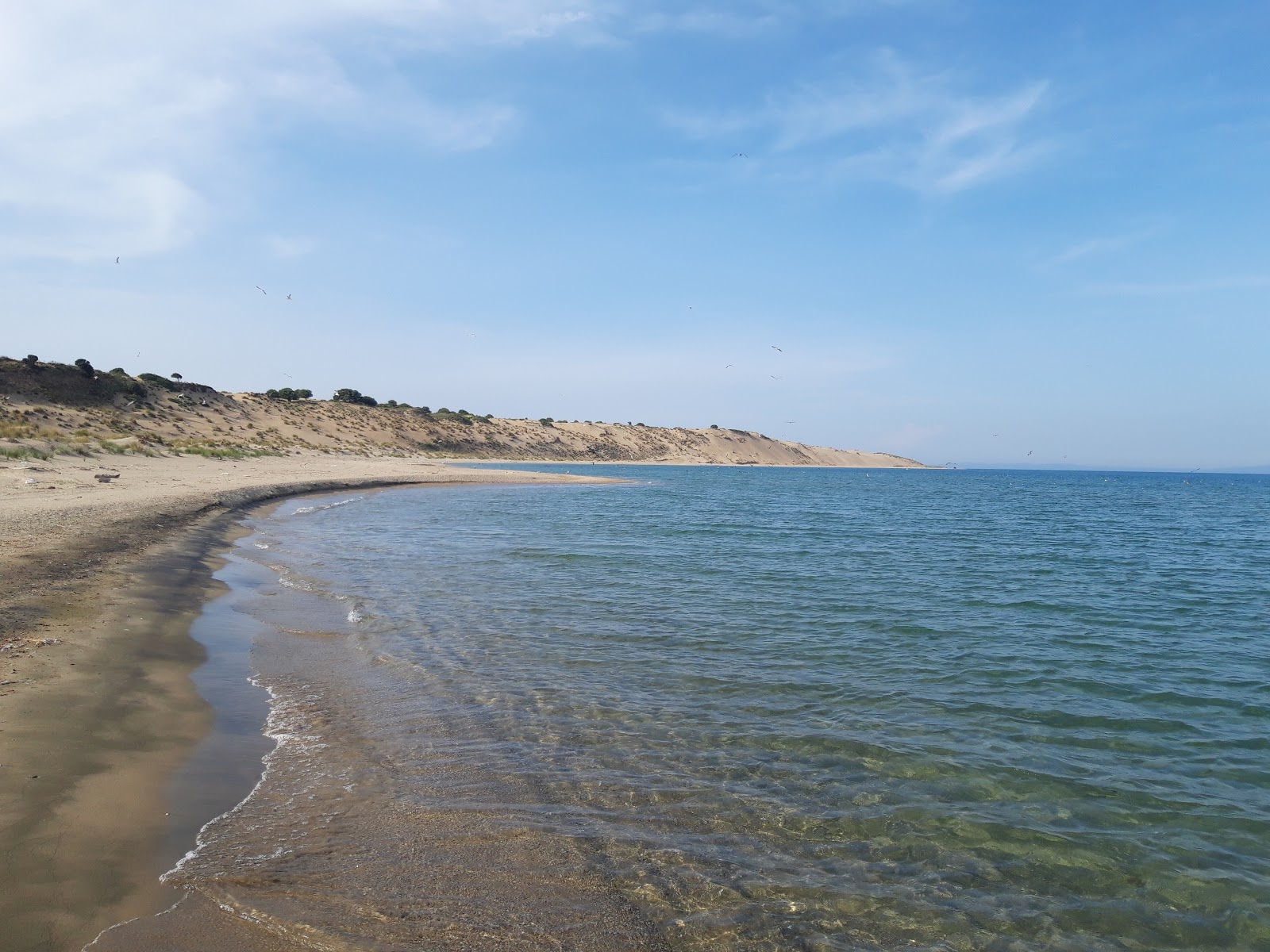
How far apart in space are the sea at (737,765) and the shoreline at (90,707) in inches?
18.7

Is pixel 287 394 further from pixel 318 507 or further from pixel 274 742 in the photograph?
pixel 274 742

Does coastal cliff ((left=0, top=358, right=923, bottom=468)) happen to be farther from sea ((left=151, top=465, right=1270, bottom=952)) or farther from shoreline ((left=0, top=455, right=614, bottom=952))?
sea ((left=151, top=465, right=1270, bottom=952))

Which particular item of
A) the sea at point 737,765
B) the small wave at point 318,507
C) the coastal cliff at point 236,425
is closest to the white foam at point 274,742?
the sea at point 737,765

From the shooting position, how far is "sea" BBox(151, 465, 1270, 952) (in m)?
5.02

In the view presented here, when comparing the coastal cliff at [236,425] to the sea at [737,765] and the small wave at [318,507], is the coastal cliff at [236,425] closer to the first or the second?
the small wave at [318,507]

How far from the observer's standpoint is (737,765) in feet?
24.6

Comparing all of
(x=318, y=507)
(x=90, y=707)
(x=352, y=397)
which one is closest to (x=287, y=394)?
(x=352, y=397)

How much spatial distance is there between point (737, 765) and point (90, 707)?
6.24 meters

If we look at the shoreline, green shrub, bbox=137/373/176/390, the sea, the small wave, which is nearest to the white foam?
the sea

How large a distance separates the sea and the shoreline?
18.7 inches

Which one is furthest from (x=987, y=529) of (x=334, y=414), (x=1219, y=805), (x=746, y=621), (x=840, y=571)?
(x=334, y=414)

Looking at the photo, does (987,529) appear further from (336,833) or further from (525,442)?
(525,442)

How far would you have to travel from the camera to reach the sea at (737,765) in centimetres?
502

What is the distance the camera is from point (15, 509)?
18391 millimetres
